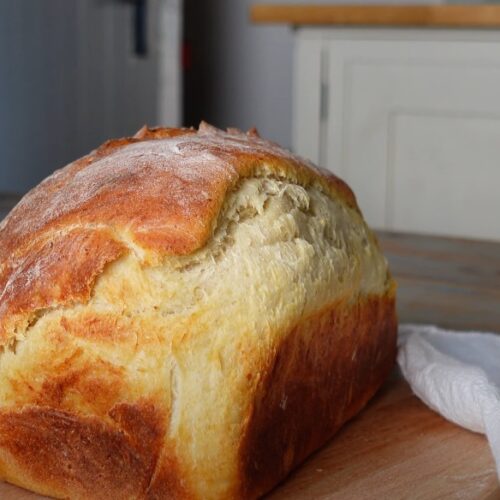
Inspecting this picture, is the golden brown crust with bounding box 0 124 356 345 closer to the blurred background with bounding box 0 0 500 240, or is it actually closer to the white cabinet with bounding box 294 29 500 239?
the blurred background with bounding box 0 0 500 240

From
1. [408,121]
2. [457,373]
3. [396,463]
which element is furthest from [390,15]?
[396,463]

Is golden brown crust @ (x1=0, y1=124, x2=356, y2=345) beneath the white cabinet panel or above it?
above

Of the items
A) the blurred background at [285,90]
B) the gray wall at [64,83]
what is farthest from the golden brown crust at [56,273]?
the gray wall at [64,83]

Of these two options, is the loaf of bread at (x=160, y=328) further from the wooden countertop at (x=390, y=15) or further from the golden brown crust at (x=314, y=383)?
the wooden countertop at (x=390, y=15)

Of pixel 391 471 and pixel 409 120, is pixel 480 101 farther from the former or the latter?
pixel 391 471

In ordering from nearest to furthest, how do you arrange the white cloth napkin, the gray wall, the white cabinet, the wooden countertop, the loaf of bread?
the loaf of bread
the white cloth napkin
the wooden countertop
the white cabinet
the gray wall

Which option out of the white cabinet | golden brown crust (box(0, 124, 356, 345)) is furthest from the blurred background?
golden brown crust (box(0, 124, 356, 345))
